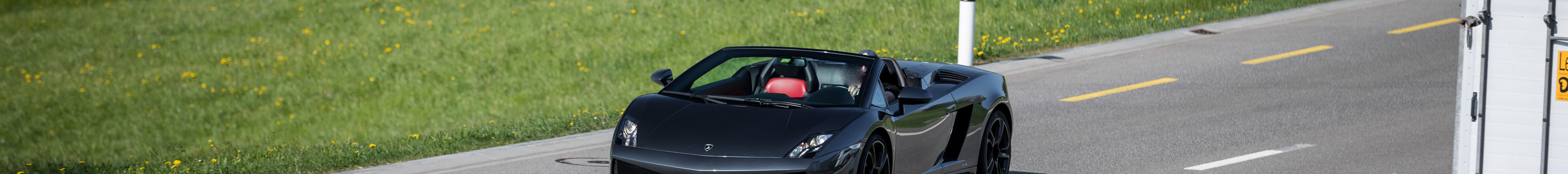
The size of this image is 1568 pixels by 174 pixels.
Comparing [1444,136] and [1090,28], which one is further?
[1090,28]

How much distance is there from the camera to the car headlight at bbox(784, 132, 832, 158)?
6.02 metres

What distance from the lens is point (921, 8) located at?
59.5 ft

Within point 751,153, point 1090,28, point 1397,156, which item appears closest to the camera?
point 751,153

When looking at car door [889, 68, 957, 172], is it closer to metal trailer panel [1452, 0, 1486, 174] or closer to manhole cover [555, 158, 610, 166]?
metal trailer panel [1452, 0, 1486, 174]

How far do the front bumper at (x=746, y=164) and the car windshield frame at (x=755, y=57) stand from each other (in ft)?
2.59

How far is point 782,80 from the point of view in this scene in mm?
7242

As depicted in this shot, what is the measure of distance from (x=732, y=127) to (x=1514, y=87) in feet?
10.5

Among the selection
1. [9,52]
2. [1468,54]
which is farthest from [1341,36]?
[9,52]

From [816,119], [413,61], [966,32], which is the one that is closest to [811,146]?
[816,119]

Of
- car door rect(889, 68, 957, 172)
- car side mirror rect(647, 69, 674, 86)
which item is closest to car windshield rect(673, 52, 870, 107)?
car side mirror rect(647, 69, 674, 86)

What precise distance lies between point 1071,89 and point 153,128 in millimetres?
11119

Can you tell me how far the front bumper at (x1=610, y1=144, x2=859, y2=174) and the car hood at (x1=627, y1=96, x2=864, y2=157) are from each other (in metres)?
0.03

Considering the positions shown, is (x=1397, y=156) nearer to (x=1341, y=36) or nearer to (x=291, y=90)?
(x=1341, y=36)

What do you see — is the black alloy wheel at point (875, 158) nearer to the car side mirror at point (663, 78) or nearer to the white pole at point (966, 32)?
the car side mirror at point (663, 78)
